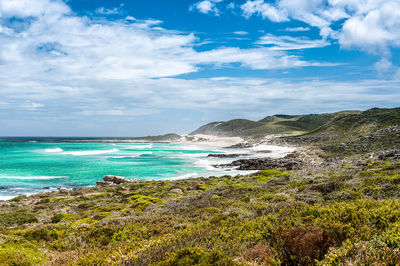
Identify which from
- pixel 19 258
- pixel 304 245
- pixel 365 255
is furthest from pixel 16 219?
pixel 365 255

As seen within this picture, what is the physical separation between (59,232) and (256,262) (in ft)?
30.6

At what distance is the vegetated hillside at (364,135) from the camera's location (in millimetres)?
55197

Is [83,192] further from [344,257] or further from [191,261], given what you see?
[344,257]

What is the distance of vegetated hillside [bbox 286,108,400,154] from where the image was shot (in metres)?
55.2

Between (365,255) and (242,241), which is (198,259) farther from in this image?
(365,255)

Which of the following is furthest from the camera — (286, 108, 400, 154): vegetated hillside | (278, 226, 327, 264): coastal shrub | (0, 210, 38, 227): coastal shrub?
(286, 108, 400, 154): vegetated hillside

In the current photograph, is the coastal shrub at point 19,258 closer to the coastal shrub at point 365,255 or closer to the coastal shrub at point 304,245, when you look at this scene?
the coastal shrub at point 304,245

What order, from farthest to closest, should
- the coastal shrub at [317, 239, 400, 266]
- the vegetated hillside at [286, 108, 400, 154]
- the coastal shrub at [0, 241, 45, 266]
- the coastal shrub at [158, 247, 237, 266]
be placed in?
the vegetated hillside at [286, 108, 400, 154]
the coastal shrub at [0, 241, 45, 266]
the coastal shrub at [158, 247, 237, 266]
the coastal shrub at [317, 239, 400, 266]

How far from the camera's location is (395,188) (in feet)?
41.7

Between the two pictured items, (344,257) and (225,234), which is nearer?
(344,257)

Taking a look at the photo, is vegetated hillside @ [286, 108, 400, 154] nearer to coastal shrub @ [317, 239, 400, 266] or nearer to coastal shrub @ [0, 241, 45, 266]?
coastal shrub @ [317, 239, 400, 266]

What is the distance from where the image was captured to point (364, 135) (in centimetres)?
7094

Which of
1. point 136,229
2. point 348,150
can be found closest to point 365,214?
point 136,229

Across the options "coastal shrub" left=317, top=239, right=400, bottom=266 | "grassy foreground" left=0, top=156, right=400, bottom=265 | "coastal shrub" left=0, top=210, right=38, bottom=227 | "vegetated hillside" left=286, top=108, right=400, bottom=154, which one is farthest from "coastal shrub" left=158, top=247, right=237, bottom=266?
"vegetated hillside" left=286, top=108, right=400, bottom=154
